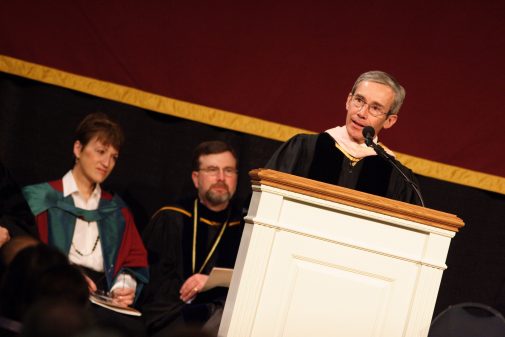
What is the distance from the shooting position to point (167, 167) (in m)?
6.95

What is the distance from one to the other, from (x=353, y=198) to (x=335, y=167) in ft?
3.81

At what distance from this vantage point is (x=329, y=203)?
3.88m

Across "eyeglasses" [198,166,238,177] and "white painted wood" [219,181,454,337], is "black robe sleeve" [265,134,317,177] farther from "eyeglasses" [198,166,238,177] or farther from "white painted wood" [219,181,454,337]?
"eyeglasses" [198,166,238,177]

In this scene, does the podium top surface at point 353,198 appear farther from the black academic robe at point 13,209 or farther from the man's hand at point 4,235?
the black academic robe at point 13,209

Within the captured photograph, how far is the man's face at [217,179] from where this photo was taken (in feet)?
21.9

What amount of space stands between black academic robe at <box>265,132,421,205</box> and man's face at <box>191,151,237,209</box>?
1.72m

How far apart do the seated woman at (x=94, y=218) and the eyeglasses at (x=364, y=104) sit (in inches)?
80.6

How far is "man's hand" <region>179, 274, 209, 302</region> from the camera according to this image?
6195 millimetres

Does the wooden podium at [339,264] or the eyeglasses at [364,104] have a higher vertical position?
the eyeglasses at [364,104]

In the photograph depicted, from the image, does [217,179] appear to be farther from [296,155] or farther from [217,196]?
[296,155]

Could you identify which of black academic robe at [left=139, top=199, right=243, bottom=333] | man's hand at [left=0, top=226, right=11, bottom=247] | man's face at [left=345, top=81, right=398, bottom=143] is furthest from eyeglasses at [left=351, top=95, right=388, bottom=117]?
man's hand at [left=0, top=226, right=11, bottom=247]

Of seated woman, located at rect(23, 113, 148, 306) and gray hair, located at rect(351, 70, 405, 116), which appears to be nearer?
gray hair, located at rect(351, 70, 405, 116)

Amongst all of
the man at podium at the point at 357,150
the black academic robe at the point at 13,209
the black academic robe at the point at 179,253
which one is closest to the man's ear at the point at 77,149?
the black academic robe at the point at 13,209

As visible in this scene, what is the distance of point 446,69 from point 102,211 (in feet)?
8.54
